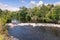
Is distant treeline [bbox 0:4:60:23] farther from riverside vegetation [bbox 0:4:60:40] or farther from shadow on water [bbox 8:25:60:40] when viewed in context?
shadow on water [bbox 8:25:60:40]

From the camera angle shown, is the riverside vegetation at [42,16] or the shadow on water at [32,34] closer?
the shadow on water at [32,34]

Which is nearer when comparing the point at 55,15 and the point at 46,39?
the point at 46,39

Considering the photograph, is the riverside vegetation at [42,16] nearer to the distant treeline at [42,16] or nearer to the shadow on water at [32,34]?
the distant treeline at [42,16]

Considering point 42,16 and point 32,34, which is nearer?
point 32,34

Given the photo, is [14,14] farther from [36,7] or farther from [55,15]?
[55,15]

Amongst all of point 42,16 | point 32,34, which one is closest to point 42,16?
point 42,16

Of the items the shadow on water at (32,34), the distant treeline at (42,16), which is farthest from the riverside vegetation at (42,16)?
the shadow on water at (32,34)

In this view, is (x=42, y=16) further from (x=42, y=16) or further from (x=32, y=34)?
(x=32, y=34)

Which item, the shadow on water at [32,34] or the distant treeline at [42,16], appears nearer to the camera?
the shadow on water at [32,34]

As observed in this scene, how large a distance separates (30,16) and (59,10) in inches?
590

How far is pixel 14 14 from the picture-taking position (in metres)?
97.8

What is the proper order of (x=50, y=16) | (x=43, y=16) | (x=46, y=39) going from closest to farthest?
(x=46, y=39), (x=50, y=16), (x=43, y=16)

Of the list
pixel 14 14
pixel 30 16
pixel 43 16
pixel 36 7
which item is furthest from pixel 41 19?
pixel 14 14

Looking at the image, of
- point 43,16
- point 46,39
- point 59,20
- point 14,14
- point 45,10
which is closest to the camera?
point 46,39
